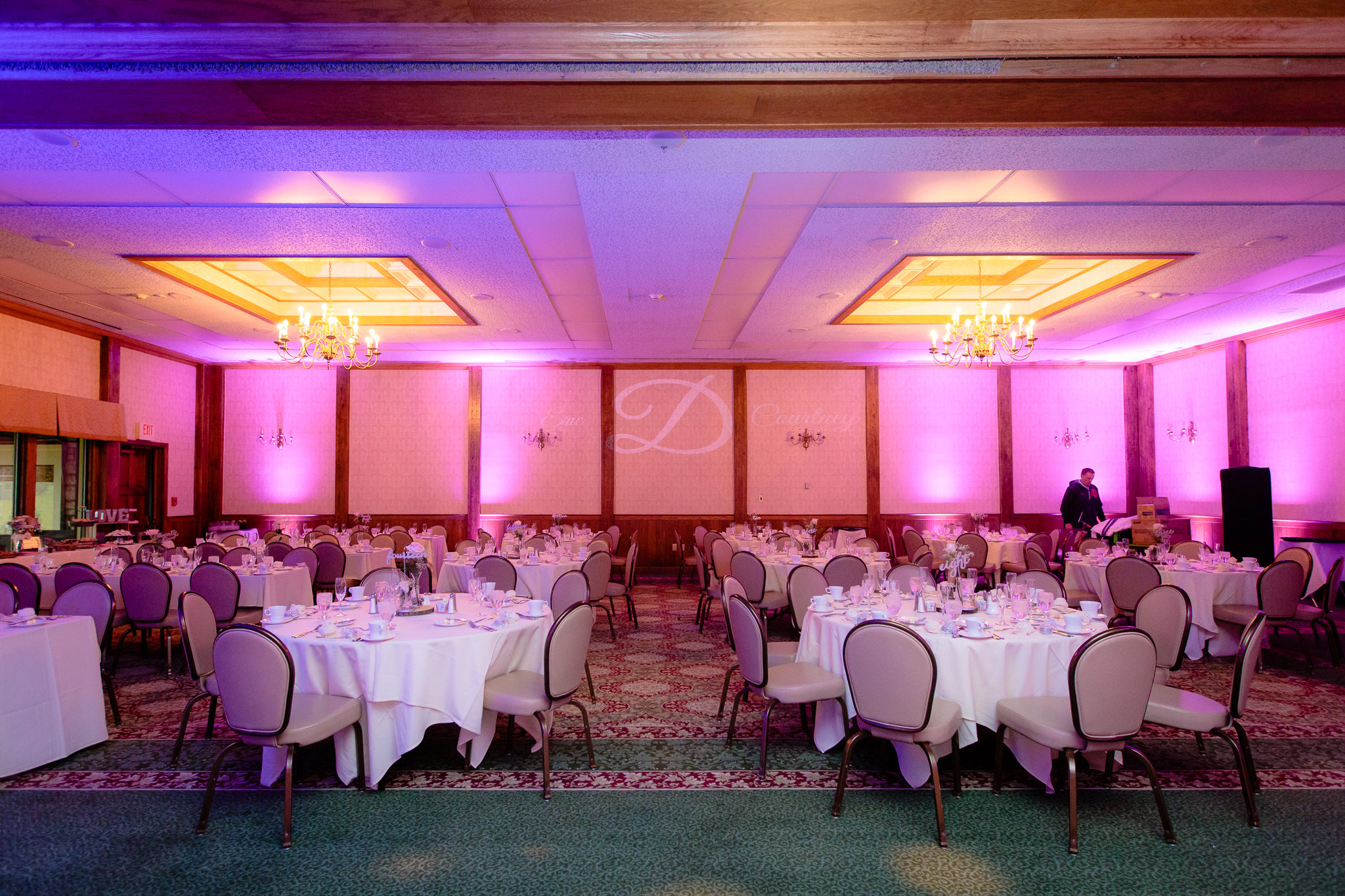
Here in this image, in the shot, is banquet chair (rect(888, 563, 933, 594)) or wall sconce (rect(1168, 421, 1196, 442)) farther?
wall sconce (rect(1168, 421, 1196, 442))

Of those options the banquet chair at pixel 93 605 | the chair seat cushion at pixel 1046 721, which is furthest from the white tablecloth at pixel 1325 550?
the banquet chair at pixel 93 605

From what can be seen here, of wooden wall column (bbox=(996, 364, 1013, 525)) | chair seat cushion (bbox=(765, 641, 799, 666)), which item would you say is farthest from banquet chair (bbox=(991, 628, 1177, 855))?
wooden wall column (bbox=(996, 364, 1013, 525))

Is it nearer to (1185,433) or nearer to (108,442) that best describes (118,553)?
(108,442)

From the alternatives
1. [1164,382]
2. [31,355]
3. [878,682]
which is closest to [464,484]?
[31,355]

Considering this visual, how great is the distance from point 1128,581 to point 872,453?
6.22m

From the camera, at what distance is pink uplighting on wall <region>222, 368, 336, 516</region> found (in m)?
12.3

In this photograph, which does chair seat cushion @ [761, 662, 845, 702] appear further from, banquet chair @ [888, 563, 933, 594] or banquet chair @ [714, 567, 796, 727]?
banquet chair @ [888, 563, 933, 594]

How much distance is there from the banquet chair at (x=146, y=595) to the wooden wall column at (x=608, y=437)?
23.0 feet

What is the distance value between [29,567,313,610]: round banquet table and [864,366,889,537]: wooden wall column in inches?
354

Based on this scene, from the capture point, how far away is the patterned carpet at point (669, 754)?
3.87 m

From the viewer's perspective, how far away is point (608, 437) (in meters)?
12.4

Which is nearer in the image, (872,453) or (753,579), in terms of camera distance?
Answer: (753,579)

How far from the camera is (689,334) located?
10148mm

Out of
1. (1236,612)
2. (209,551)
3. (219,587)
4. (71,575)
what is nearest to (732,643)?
(219,587)
